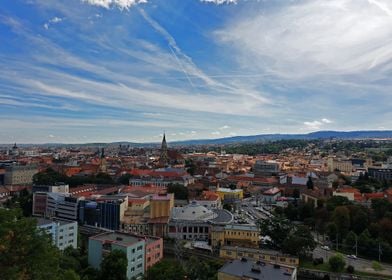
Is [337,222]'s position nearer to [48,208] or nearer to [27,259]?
[27,259]

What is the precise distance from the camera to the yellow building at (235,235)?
21.9m

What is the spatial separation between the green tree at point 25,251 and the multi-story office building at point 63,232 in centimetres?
1416

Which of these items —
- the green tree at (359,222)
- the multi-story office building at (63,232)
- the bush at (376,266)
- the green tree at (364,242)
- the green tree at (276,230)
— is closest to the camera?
the bush at (376,266)

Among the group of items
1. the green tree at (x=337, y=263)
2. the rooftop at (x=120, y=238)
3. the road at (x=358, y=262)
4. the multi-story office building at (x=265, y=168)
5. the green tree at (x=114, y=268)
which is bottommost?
the road at (x=358, y=262)

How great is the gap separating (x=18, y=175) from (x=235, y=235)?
38.5m

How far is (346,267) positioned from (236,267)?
24.7 feet

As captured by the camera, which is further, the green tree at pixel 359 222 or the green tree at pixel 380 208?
the green tree at pixel 380 208

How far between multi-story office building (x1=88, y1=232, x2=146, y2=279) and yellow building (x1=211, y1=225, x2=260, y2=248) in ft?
19.7

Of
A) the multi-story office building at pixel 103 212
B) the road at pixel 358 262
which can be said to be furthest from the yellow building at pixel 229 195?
the road at pixel 358 262

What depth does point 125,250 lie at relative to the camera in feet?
53.4

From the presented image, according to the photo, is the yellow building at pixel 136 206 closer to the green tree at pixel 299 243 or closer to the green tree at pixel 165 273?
the green tree at pixel 299 243

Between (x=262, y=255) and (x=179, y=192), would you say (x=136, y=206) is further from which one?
(x=262, y=255)

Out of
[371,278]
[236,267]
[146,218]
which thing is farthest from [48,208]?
[371,278]

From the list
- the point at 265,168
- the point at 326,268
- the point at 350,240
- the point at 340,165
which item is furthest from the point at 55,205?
the point at 340,165
